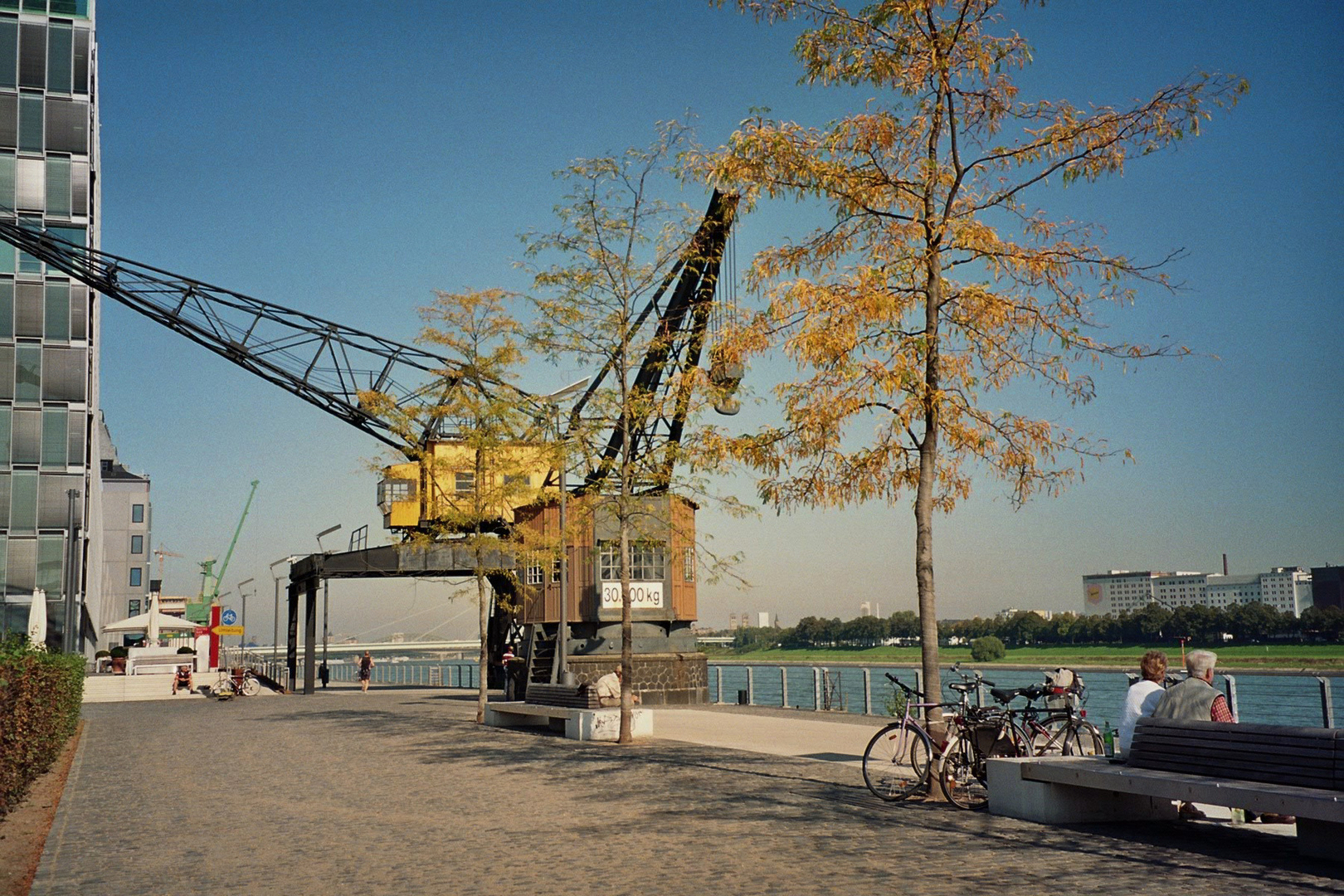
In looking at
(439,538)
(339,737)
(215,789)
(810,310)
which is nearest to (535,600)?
(439,538)

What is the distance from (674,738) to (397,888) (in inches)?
474

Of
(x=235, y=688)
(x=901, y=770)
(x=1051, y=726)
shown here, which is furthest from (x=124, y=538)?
(x=1051, y=726)

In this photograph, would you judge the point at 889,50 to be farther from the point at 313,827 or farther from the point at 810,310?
the point at 313,827

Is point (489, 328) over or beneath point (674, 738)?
over

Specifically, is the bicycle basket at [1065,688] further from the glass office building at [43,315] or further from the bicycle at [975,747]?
the glass office building at [43,315]

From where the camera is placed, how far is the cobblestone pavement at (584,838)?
7.77 meters

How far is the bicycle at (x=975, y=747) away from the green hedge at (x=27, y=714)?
27.0ft

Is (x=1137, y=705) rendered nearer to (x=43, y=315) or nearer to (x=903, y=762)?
(x=903, y=762)

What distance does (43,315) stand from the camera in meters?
47.7

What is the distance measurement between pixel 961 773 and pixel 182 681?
1465 inches

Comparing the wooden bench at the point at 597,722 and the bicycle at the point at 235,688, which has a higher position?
the wooden bench at the point at 597,722

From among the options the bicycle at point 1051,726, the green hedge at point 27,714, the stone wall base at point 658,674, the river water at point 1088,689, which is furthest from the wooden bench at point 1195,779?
the stone wall base at point 658,674

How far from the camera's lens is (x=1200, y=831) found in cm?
926

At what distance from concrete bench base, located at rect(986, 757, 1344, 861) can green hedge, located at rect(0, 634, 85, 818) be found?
8.46 m
